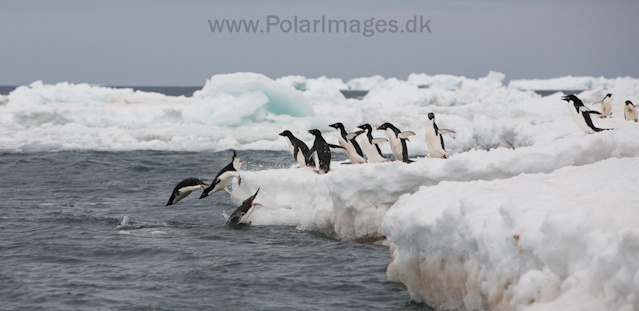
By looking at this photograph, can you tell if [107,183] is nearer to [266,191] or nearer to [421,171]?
[266,191]

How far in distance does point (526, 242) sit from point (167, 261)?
4440 millimetres

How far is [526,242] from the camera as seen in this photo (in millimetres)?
4410

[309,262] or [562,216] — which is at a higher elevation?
[562,216]

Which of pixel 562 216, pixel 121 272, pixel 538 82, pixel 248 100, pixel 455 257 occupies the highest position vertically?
pixel 538 82

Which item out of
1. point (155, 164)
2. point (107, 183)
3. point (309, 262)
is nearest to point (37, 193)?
point (107, 183)

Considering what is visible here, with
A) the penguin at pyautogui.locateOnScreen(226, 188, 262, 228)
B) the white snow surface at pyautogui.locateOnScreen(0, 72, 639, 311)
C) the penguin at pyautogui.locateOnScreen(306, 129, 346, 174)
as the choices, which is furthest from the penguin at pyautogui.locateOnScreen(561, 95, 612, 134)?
the penguin at pyautogui.locateOnScreen(226, 188, 262, 228)

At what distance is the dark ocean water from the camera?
6172mm

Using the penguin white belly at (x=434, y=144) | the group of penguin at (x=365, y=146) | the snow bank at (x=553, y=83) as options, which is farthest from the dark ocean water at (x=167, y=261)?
the snow bank at (x=553, y=83)

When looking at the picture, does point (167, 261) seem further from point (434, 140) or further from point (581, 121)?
point (581, 121)

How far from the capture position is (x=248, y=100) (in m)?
24.0

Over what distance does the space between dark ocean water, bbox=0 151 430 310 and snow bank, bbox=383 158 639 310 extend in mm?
487

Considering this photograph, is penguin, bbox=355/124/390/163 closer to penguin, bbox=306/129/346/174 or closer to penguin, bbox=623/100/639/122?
penguin, bbox=306/129/346/174

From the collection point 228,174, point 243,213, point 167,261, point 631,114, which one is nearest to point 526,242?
point 167,261

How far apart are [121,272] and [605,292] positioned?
4937mm
